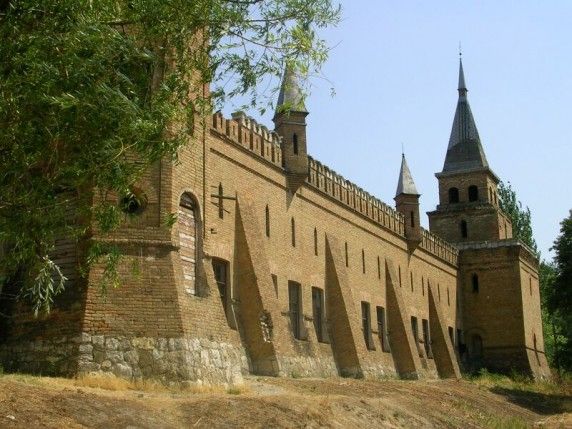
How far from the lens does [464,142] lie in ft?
178

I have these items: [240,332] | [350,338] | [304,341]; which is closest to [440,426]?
[240,332]

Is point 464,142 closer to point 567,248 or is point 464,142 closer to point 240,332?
point 567,248

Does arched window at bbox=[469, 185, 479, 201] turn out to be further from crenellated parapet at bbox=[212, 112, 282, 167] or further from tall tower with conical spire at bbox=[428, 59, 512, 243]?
crenellated parapet at bbox=[212, 112, 282, 167]

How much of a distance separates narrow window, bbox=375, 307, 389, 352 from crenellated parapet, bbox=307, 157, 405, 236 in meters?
3.83

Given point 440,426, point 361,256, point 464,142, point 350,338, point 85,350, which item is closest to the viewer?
point 85,350

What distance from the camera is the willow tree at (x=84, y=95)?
11.2 meters

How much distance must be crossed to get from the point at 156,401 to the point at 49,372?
2884 millimetres

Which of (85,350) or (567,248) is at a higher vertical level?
(567,248)

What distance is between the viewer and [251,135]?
27.1m

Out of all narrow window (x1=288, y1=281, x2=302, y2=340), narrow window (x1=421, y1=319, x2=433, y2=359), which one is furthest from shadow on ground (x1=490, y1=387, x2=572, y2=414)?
narrow window (x1=288, y1=281, x2=302, y2=340)

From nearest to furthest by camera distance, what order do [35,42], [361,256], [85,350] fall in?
[35,42], [85,350], [361,256]

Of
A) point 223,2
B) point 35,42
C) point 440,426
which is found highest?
point 223,2

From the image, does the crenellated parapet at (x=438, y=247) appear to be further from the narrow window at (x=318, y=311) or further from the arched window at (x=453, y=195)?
the narrow window at (x=318, y=311)

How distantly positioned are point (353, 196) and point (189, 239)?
16576mm
